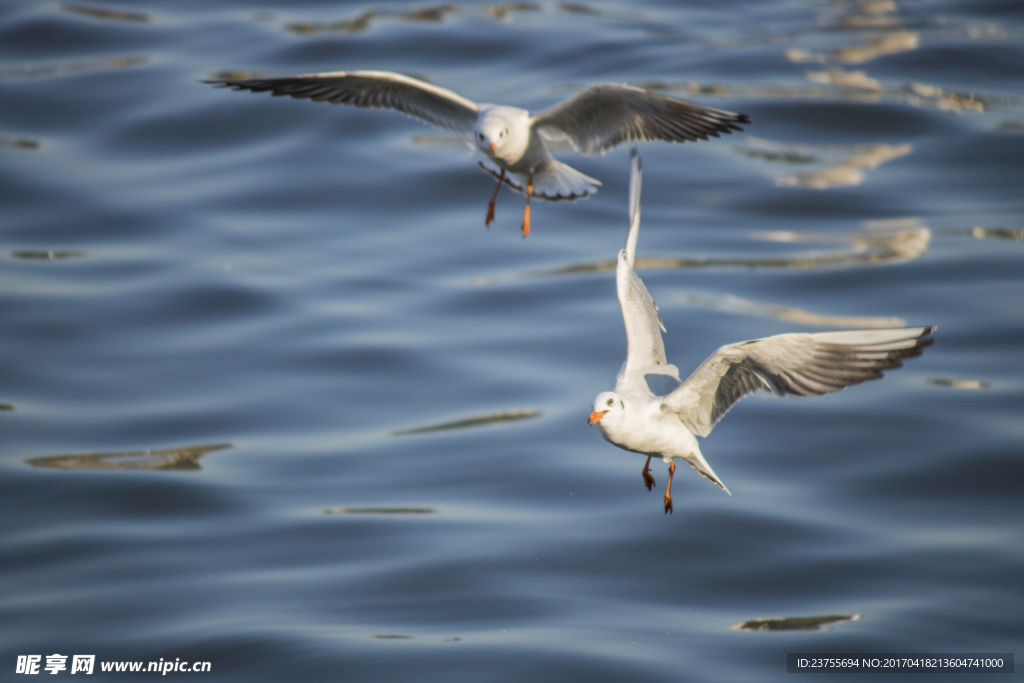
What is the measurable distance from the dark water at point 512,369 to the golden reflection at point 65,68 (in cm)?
10

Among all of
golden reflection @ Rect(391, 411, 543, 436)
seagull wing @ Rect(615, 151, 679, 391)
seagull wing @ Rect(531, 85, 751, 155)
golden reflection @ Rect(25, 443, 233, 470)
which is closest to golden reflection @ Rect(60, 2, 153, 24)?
golden reflection @ Rect(25, 443, 233, 470)

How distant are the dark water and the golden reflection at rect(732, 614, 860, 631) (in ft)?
0.20

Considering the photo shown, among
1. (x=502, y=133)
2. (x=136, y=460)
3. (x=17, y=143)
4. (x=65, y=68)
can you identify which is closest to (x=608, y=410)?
Answer: (x=502, y=133)

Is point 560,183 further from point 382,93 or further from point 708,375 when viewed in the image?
point 708,375

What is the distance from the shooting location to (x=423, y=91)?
11617 mm

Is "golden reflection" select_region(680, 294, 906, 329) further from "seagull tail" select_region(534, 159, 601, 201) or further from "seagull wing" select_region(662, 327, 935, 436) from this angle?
"seagull wing" select_region(662, 327, 935, 436)

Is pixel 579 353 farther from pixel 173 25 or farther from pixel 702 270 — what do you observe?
pixel 173 25

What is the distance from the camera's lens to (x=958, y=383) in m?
21.0

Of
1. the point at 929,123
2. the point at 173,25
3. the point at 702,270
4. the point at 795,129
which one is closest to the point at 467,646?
the point at 702,270

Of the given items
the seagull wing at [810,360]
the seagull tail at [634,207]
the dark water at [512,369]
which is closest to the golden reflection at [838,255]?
the dark water at [512,369]

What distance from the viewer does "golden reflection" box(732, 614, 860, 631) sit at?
608 inches

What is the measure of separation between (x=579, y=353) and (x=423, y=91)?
11.5m

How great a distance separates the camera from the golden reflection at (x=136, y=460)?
66.0 feet

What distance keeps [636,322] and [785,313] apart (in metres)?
15.2
